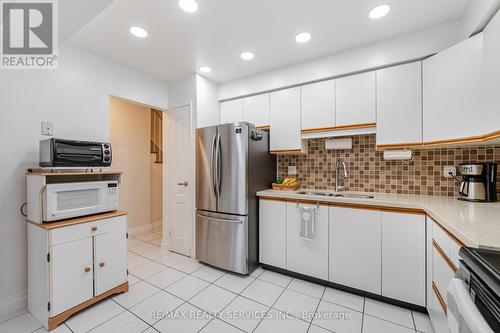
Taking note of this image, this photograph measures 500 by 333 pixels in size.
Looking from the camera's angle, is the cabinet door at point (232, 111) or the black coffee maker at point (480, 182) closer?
the black coffee maker at point (480, 182)

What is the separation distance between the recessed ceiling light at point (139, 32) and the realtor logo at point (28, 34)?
556 millimetres

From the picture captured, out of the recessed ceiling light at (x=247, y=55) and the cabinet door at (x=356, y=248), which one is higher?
the recessed ceiling light at (x=247, y=55)

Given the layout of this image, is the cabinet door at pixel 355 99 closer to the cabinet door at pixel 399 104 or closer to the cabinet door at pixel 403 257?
the cabinet door at pixel 399 104

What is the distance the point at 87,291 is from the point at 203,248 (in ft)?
3.76

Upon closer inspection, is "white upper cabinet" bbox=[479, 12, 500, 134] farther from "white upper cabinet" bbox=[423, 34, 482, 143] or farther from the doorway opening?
the doorway opening

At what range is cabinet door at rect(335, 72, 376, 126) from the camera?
6.83 ft

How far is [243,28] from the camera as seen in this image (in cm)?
187

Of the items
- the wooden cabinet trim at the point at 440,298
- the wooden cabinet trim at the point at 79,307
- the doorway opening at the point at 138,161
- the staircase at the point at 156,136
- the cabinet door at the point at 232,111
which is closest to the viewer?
the wooden cabinet trim at the point at 440,298

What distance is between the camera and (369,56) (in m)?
2.07

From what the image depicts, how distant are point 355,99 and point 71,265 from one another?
298 cm

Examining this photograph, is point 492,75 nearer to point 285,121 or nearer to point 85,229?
point 285,121

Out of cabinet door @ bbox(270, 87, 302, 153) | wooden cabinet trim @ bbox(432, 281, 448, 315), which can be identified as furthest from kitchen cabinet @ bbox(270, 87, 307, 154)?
wooden cabinet trim @ bbox(432, 281, 448, 315)

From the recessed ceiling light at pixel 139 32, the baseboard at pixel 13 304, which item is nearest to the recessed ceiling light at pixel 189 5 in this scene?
the recessed ceiling light at pixel 139 32

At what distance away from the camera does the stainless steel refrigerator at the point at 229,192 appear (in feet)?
7.49
